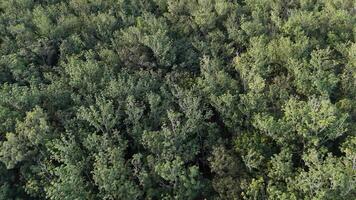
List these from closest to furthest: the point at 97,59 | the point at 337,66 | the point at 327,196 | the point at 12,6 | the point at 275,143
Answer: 1. the point at 327,196
2. the point at 275,143
3. the point at 337,66
4. the point at 97,59
5. the point at 12,6

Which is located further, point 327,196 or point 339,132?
point 339,132

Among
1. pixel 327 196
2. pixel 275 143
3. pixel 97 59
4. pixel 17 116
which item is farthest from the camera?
pixel 97 59

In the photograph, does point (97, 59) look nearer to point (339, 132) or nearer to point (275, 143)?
point (275, 143)

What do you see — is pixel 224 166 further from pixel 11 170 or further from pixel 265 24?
pixel 265 24

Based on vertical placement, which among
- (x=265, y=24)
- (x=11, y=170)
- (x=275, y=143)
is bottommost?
(x=11, y=170)

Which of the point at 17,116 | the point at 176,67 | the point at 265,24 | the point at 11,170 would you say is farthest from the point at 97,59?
the point at 265,24

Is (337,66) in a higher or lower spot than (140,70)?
higher
